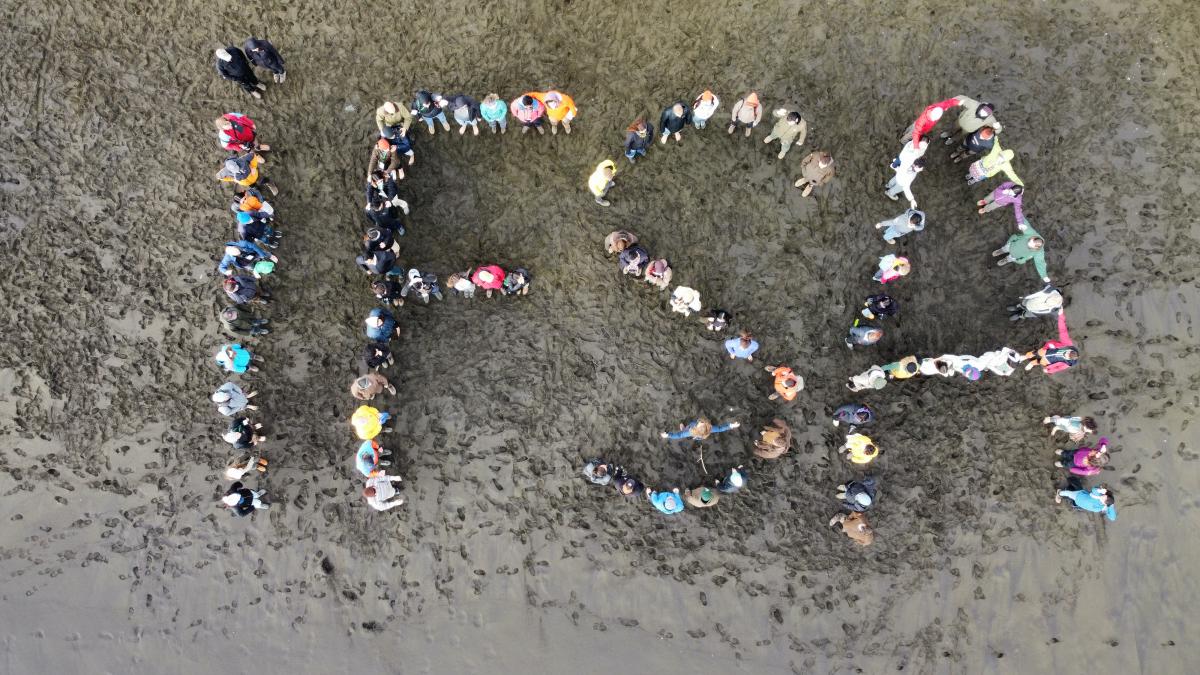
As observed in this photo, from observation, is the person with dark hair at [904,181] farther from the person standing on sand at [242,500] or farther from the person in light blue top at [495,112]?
the person standing on sand at [242,500]

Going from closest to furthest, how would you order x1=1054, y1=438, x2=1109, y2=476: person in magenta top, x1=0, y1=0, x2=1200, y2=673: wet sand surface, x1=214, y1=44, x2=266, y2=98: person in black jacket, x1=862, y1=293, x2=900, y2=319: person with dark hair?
x1=1054, y1=438, x2=1109, y2=476: person in magenta top, x1=214, y1=44, x2=266, y2=98: person in black jacket, x1=862, y1=293, x2=900, y2=319: person with dark hair, x1=0, y1=0, x2=1200, y2=673: wet sand surface

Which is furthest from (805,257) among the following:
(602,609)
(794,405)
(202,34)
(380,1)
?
(202,34)

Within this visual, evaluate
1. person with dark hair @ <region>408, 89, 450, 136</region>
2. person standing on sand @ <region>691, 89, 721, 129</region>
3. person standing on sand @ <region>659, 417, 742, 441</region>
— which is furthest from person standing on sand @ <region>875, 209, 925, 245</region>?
person with dark hair @ <region>408, 89, 450, 136</region>

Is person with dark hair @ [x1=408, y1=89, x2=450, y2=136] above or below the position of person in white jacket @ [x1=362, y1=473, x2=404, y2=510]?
above

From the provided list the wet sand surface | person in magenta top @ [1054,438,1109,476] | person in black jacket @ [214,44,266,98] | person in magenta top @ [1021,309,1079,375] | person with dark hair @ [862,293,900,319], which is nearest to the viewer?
person in magenta top @ [1021,309,1079,375]

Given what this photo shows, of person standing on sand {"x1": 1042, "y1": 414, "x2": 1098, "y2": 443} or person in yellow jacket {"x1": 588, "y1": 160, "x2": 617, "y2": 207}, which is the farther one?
person standing on sand {"x1": 1042, "y1": 414, "x2": 1098, "y2": 443}

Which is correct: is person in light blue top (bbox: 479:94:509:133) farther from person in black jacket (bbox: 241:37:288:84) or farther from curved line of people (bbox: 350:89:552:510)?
person in black jacket (bbox: 241:37:288:84)

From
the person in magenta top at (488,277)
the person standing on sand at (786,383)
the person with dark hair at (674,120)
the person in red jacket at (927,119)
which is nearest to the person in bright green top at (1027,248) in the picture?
the person in red jacket at (927,119)
